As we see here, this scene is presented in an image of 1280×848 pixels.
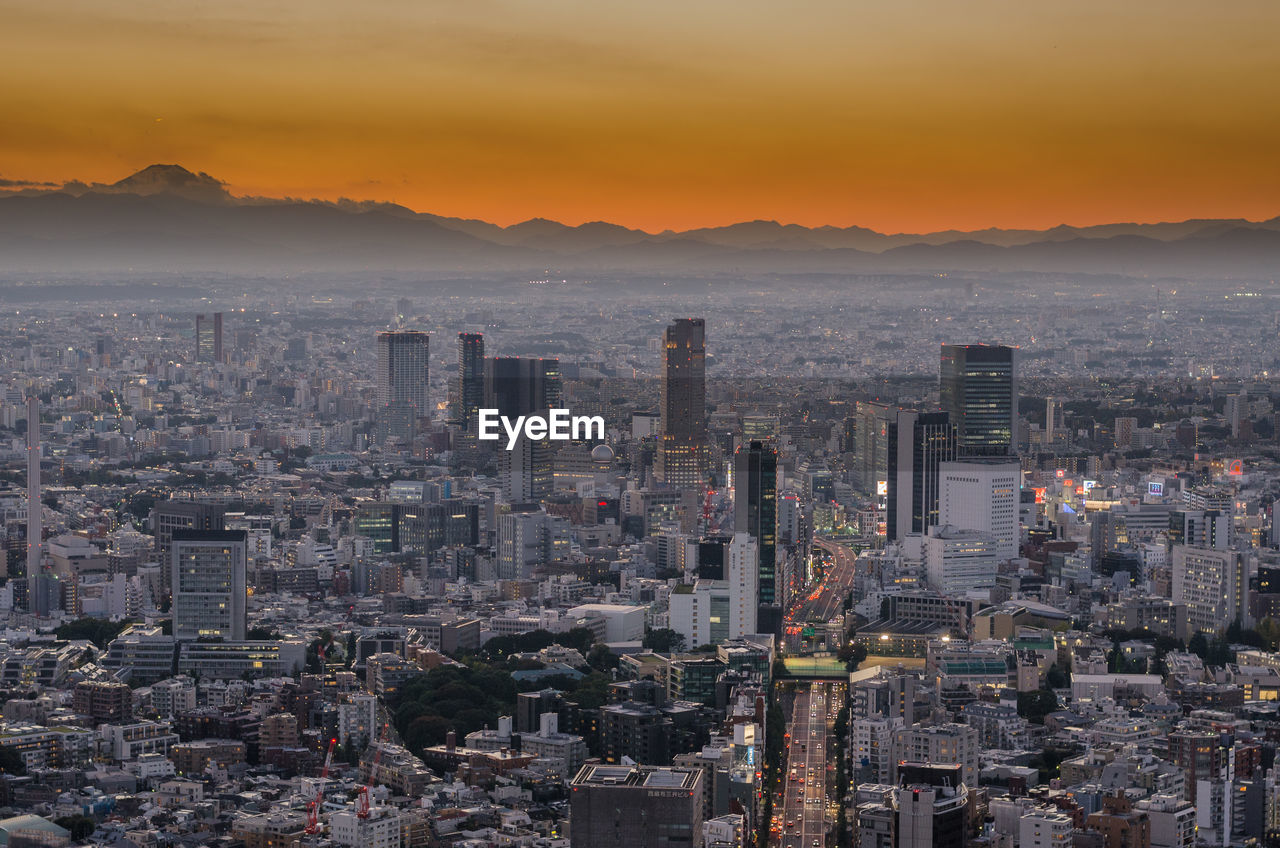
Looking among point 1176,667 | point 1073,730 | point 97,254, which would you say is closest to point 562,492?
point 97,254

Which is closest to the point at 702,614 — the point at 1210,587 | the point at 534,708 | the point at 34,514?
the point at 534,708

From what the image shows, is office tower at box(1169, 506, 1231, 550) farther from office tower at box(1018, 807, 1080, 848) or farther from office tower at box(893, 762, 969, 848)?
office tower at box(893, 762, 969, 848)

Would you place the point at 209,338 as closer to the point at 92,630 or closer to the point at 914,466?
the point at 914,466

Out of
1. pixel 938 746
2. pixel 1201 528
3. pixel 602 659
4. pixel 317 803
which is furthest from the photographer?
pixel 1201 528

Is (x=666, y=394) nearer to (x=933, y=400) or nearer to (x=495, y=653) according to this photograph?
(x=933, y=400)

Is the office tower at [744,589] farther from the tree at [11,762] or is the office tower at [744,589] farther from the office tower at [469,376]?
the office tower at [469,376]

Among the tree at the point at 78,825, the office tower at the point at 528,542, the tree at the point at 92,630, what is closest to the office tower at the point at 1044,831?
the tree at the point at 78,825
